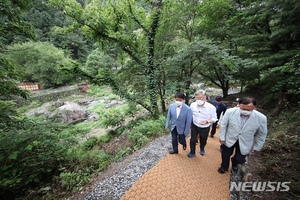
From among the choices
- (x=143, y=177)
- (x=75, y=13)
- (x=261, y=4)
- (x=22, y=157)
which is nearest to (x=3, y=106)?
(x=22, y=157)

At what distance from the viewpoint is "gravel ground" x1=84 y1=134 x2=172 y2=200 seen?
8.49ft

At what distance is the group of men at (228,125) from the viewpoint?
2371 millimetres

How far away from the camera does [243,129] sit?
246cm

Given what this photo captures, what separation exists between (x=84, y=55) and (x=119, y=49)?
27.4 metres

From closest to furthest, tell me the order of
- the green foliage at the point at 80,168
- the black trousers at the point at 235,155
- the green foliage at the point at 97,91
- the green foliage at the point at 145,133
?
the black trousers at the point at 235,155
the green foliage at the point at 80,168
the green foliage at the point at 145,133
the green foliage at the point at 97,91

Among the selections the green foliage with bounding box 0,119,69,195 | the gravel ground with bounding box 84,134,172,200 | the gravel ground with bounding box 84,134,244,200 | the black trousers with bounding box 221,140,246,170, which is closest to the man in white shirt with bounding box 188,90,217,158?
the black trousers with bounding box 221,140,246,170

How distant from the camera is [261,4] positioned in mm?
5434

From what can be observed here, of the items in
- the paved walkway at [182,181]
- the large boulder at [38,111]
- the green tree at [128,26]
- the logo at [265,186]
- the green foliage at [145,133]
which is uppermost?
the green tree at [128,26]

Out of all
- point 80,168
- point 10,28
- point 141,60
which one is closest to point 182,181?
point 80,168

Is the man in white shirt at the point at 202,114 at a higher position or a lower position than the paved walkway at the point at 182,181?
higher

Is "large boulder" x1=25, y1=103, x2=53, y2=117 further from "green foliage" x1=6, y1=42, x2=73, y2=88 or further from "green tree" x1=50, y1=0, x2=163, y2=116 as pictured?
"green tree" x1=50, y1=0, x2=163, y2=116

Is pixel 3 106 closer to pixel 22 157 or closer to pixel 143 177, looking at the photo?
pixel 22 157

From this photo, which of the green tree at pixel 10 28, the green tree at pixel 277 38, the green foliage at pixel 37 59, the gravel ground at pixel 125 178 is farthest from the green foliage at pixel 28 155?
the green foliage at pixel 37 59

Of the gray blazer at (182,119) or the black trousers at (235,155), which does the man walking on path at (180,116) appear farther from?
the black trousers at (235,155)
